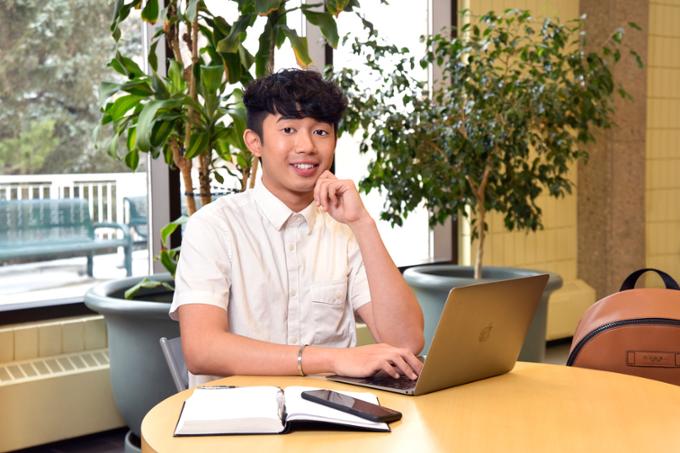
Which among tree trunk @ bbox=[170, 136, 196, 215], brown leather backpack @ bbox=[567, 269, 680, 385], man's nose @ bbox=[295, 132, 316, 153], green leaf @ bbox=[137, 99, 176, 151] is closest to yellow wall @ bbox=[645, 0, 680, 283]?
tree trunk @ bbox=[170, 136, 196, 215]

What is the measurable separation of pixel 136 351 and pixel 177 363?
1.19 metres

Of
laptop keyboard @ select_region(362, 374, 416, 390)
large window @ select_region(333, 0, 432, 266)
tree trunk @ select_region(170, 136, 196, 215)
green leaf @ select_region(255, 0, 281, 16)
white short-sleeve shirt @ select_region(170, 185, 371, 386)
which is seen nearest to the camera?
laptop keyboard @ select_region(362, 374, 416, 390)

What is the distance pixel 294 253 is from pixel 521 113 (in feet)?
6.42

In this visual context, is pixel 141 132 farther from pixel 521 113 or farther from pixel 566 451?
pixel 566 451

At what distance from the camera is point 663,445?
1.35 meters

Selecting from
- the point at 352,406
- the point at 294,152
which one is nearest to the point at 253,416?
the point at 352,406

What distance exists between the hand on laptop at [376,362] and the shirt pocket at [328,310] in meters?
0.38

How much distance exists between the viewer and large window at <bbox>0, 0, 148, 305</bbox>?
11.8 feet

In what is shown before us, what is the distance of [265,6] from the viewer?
2.93 m

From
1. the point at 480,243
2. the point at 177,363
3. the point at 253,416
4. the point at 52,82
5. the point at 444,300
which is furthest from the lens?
the point at 480,243

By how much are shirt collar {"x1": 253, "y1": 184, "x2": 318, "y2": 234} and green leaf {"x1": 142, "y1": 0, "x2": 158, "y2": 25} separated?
1355 millimetres

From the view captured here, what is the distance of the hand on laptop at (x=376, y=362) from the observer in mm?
1755

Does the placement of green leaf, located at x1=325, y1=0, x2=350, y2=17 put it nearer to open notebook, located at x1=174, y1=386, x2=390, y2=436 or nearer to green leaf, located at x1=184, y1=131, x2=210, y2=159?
green leaf, located at x1=184, y1=131, x2=210, y2=159

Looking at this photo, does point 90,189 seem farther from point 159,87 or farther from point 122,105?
point 159,87
